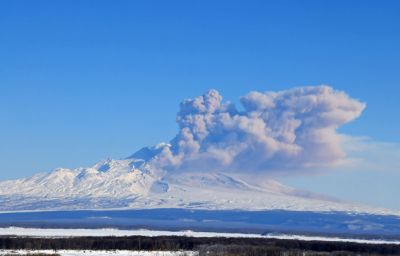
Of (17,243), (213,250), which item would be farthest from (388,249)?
(17,243)

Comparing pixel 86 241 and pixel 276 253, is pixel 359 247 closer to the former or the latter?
pixel 276 253

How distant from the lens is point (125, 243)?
108812mm

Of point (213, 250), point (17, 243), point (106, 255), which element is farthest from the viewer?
point (17, 243)

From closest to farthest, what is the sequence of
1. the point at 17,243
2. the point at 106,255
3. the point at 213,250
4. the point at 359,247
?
the point at 106,255, the point at 213,250, the point at 17,243, the point at 359,247

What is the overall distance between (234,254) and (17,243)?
2795 cm

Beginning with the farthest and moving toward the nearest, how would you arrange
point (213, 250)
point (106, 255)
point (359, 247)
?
point (359, 247) < point (213, 250) < point (106, 255)

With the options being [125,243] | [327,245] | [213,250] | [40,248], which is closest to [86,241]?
[125,243]

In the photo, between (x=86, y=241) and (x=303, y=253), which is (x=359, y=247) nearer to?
(x=303, y=253)

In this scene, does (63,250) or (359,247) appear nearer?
(63,250)

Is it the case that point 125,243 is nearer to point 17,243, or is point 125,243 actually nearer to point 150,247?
point 150,247

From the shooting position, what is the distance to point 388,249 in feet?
373

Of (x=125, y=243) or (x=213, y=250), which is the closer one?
(x=213, y=250)

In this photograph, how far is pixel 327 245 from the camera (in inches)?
4601

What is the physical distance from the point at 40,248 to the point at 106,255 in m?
14.2
